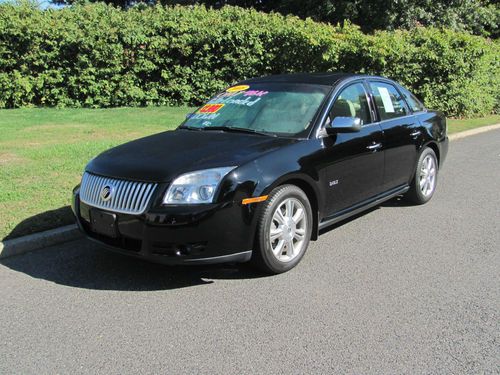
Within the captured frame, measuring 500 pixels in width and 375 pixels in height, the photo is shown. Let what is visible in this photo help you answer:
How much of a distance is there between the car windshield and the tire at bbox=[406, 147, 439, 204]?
1.87 meters

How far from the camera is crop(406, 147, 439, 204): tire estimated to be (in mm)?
6257

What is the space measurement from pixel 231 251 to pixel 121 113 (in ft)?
33.0

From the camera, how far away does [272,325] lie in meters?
3.50

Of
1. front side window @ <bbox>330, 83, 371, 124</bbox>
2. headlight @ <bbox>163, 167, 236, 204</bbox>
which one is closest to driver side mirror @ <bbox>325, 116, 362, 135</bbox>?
front side window @ <bbox>330, 83, 371, 124</bbox>

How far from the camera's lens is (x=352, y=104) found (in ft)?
17.4

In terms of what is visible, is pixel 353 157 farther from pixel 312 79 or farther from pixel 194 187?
pixel 194 187

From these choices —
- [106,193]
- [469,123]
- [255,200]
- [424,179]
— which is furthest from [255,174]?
[469,123]

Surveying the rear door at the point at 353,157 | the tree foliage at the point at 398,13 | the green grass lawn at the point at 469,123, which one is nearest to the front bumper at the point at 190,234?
the rear door at the point at 353,157

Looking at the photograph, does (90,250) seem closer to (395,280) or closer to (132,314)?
(132,314)

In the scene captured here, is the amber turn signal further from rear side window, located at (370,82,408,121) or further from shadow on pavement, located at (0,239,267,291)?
rear side window, located at (370,82,408,121)

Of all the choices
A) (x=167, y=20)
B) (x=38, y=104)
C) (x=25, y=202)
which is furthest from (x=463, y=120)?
(x=25, y=202)

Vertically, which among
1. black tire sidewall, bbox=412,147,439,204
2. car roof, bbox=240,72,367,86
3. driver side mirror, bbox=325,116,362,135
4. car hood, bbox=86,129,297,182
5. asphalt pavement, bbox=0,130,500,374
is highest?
car roof, bbox=240,72,367,86

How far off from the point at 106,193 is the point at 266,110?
1760mm

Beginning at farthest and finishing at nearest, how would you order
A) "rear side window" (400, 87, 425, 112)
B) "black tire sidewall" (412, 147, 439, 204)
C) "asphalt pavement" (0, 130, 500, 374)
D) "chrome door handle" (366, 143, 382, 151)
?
1. "rear side window" (400, 87, 425, 112)
2. "black tire sidewall" (412, 147, 439, 204)
3. "chrome door handle" (366, 143, 382, 151)
4. "asphalt pavement" (0, 130, 500, 374)
